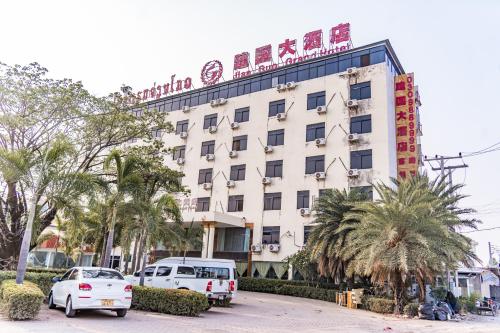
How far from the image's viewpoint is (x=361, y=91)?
93.5 ft

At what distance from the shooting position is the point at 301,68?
32281 millimetres

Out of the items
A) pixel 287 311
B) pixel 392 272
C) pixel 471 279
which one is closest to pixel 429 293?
pixel 392 272

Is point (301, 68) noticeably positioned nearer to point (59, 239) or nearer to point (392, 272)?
point (392, 272)

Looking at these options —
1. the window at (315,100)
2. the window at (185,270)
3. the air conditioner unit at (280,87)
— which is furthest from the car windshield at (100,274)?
the air conditioner unit at (280,87)

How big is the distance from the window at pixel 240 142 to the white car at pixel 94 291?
2244cm

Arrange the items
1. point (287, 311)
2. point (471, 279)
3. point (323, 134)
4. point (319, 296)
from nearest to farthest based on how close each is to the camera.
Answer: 1. point (287, 311)
2. point (319, 296)
3. point (323, 134)
4. point (471, 279)

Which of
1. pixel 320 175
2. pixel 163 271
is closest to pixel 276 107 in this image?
pixel 320 175

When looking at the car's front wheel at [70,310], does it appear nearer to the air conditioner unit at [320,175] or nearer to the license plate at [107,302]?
the license plate at [107,302]

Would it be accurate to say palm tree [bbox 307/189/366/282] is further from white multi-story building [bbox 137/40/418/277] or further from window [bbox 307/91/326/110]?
window [bbox 307/91/326/110]

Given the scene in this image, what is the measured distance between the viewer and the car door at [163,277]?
1515 cm

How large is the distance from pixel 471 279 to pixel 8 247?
32.0 metres

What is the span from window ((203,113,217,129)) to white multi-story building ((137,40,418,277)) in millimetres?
97

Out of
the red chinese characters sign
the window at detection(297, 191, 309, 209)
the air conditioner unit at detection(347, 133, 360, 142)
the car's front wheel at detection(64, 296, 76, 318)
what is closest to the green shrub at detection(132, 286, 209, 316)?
the car's front wheel at detection(64, 296, 76, 318)

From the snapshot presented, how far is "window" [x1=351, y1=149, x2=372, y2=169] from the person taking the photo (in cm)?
2681
